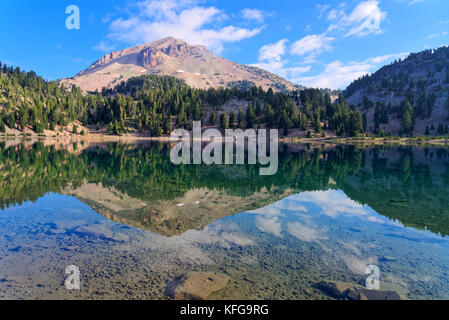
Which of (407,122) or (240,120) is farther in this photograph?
(240,120)

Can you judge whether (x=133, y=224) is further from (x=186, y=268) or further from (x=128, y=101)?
(x=128, y=101)

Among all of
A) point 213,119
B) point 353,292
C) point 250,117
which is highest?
point 250,117

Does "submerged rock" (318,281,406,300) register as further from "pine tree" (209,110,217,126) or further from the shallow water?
"pine tree" (209,110,217,126)

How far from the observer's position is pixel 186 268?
439 inches

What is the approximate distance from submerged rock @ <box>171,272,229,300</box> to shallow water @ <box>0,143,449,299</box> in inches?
9.4

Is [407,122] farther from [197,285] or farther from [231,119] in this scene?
[197,285]

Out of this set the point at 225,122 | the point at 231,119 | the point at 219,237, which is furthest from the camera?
the point at 231,119

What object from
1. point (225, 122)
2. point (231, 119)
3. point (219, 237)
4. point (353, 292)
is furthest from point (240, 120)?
point (353, 292)

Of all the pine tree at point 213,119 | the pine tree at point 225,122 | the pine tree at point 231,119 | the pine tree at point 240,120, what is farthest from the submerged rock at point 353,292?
the pine tree at point 240,120

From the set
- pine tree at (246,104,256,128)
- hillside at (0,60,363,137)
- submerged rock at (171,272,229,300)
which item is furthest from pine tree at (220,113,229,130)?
submerged rock at (171,272,229,300)

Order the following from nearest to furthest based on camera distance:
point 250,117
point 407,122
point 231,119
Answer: point 407,122
point 250,117
point 231,119

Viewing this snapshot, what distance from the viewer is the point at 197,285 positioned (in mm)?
9617

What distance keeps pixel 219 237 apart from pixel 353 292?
24.3 feet

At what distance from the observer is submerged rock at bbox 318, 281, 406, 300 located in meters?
9.09
